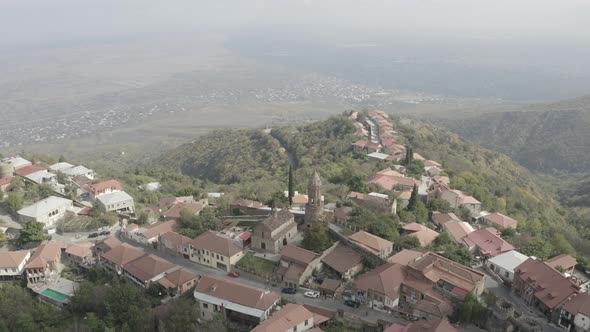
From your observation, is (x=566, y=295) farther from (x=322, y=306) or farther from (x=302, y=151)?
(x=302, y=151)

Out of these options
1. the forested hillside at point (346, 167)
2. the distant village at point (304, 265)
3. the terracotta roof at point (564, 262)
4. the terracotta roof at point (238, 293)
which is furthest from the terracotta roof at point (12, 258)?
the terracotta roof at point (564, 262)

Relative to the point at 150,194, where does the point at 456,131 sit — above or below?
below

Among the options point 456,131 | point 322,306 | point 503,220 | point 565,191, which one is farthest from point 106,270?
point 456,131

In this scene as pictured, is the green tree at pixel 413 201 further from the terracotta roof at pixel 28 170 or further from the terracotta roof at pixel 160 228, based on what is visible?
the terracotta roof at pixel 28 170

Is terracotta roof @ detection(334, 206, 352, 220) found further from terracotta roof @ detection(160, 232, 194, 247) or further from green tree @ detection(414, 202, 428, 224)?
terracotta roof @ detection(160, 232, 194, 247)

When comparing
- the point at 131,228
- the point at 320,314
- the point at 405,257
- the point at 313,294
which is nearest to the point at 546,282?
the point at 405,257

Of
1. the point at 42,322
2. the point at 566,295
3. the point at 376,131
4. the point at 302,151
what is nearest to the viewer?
the point at 566,295

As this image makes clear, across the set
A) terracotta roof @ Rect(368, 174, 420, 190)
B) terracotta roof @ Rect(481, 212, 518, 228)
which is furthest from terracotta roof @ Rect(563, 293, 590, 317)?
terracotta roof @ Rect(368, 174, 420, 190)
